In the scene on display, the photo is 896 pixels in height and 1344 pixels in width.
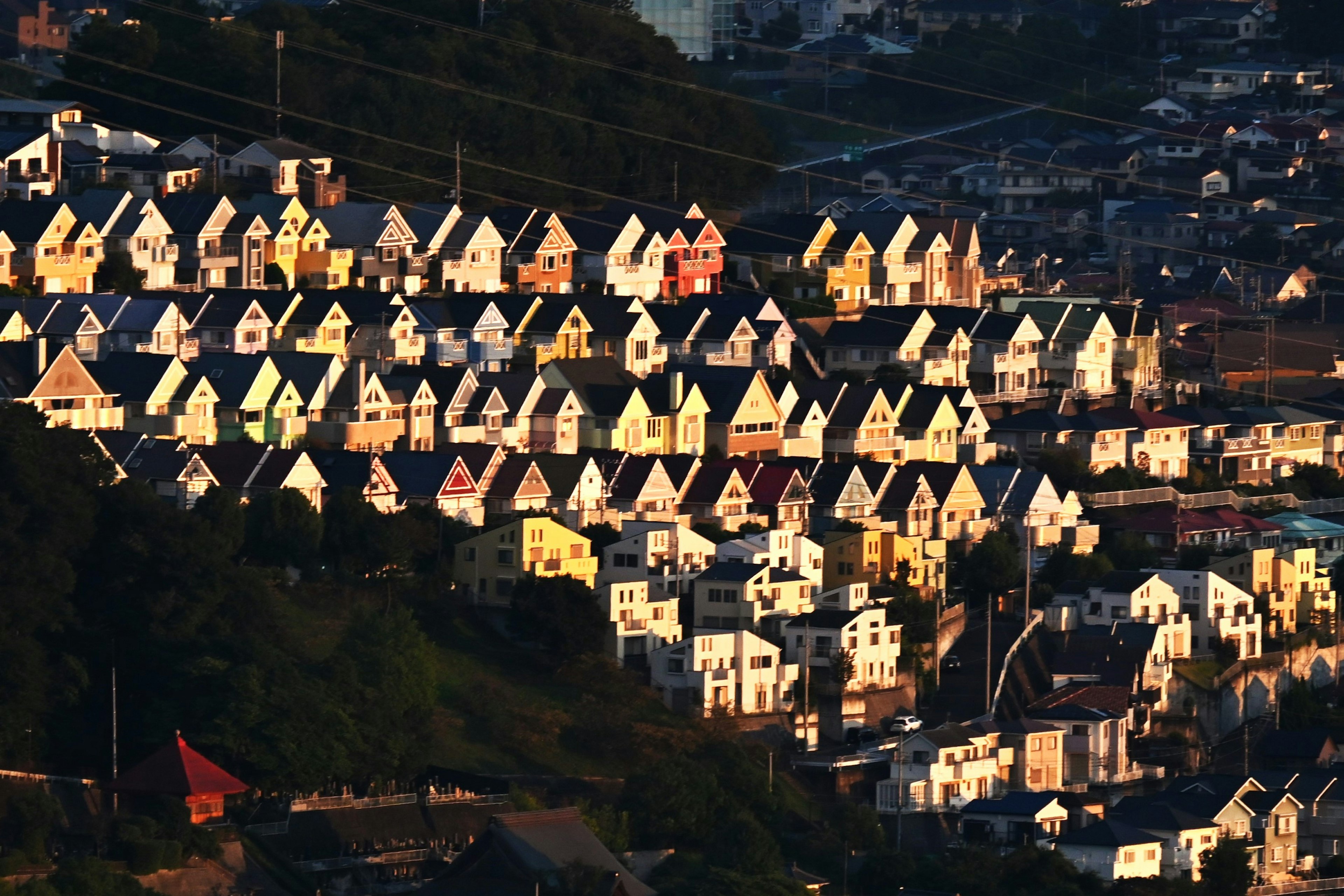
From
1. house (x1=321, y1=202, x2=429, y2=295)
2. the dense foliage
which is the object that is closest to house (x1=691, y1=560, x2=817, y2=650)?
house (x1=321, y1=202, x2=429, y2=295)

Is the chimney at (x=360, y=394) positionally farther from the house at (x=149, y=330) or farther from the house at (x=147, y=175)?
the house at (x=147, y=175)

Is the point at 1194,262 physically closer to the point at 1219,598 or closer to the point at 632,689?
the point at 1219,598

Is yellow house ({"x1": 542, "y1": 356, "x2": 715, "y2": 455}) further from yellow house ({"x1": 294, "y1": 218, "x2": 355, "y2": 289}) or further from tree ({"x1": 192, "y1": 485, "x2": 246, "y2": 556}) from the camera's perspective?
tree ({"x1": 192, "y1": 485, "x2": 246, "y2": 556})

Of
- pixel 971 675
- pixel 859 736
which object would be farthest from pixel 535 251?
pixel 859 736

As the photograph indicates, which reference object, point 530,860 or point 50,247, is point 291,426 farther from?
point 530,860

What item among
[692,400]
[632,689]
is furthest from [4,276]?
[632,689]

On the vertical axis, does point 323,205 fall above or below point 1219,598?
above
